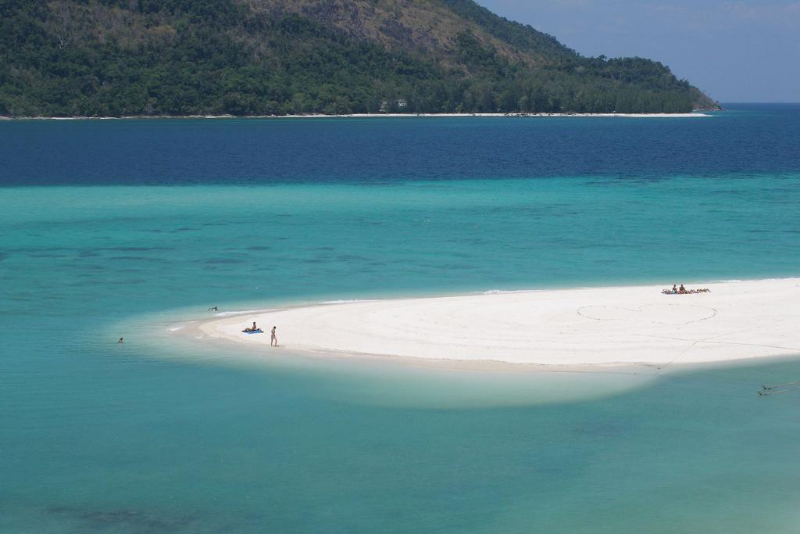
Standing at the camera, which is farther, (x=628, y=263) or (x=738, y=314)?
(x=628, y=263)

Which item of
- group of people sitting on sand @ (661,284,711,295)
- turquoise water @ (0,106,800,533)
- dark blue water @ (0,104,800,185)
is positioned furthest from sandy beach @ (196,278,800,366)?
dark blue water @ (0,104,800,185)

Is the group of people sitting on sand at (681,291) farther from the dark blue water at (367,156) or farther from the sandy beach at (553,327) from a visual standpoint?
the dark blue water at (367,156)

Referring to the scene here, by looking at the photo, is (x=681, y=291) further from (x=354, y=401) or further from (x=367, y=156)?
(x=367, y=156)

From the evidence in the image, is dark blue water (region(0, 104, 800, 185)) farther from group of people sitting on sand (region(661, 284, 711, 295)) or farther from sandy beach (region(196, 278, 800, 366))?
sandy beach (region(196, 278, 800, 366))

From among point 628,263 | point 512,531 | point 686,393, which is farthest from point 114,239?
point 512,531

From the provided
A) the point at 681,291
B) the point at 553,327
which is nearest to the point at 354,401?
the point at 553,327

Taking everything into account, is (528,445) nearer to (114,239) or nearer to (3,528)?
(3,528)

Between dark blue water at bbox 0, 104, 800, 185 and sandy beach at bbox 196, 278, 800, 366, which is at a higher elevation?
sandy beach at bbox 196, 278, 800, 366
